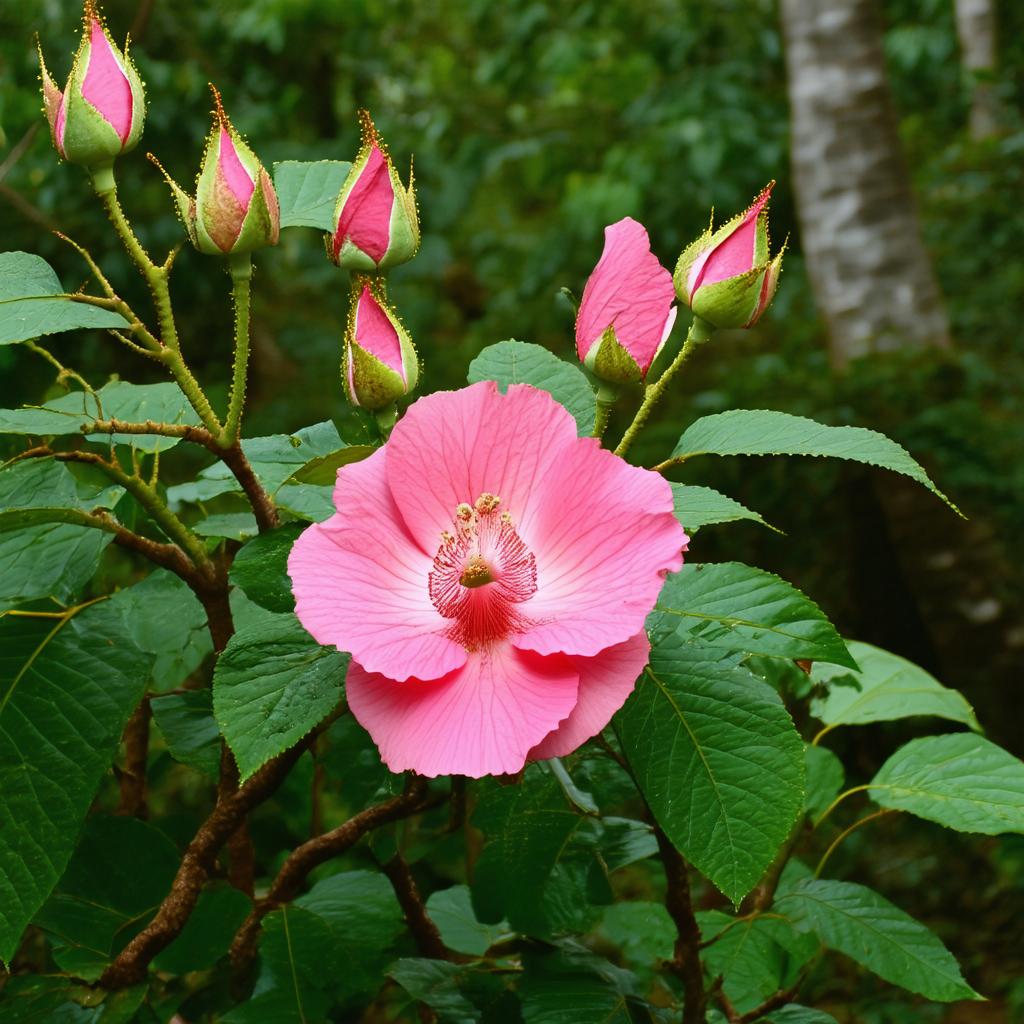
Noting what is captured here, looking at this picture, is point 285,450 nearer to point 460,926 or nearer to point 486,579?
point 486,579

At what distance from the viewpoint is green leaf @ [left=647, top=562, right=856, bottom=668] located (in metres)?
0.67

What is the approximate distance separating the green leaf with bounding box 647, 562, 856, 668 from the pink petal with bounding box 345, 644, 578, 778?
125 millimetres

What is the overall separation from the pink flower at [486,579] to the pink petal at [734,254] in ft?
0.47

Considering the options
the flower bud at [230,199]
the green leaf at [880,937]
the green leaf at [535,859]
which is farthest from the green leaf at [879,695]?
the flower bud at [230,199]

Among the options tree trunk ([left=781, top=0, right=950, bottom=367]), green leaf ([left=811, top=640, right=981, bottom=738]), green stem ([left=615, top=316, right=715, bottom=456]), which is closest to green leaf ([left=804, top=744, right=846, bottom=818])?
green leaf ([left=811, top=640, right=981, bottom=738])

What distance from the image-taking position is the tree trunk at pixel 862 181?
284 centimetres

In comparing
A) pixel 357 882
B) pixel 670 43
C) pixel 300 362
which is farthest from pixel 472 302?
pixel 357 882

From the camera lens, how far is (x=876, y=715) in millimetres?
1020

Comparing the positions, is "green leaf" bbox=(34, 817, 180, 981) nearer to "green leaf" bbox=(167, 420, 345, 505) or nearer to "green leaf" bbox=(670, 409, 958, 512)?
"green leaf" bbox=(167, 420, 345, 505)

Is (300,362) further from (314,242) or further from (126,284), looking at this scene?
(126,284)

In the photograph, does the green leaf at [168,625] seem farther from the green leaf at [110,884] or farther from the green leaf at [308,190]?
the green leaf at [308,190]

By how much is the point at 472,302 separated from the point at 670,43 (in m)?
3.09

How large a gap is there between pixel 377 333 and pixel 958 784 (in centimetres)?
52

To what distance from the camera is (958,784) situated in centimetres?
86
